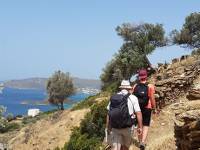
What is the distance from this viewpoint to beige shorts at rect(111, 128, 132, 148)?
503 inches

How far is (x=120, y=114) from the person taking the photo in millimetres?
12492

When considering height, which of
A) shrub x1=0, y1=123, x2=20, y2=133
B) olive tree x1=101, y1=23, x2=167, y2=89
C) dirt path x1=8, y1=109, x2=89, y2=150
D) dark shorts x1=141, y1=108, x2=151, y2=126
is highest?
olive tree x1=101, y1=23, x2=167, y2=89

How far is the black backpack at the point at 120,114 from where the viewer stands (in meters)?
12.5

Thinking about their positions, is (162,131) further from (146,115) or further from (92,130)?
(92,130)

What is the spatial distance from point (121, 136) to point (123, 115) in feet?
2.39

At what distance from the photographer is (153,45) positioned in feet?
199

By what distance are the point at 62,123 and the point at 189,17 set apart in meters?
25.1

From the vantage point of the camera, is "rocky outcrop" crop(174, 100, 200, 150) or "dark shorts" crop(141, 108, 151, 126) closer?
"rocky outcrop" crop(174, 100, 200, 150)

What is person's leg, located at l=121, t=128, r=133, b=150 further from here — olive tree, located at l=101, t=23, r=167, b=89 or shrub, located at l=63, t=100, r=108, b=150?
olive tree, located at l=101, t=23, r=167, b=89

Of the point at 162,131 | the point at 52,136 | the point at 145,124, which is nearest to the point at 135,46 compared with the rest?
the point at 52,136

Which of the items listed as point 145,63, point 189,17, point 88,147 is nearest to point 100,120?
point 88,147

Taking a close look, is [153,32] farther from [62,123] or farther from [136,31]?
[62,123]

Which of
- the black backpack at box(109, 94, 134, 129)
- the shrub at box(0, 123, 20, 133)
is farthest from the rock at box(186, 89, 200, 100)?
the shrub at box(0, 123, 20, 133)

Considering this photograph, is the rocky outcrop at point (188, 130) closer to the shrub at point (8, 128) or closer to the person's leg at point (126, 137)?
the person's leg at point (126, 137)
